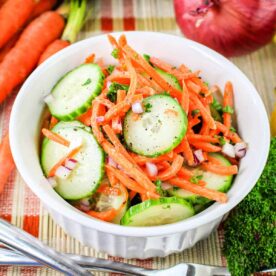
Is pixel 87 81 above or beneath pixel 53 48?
above

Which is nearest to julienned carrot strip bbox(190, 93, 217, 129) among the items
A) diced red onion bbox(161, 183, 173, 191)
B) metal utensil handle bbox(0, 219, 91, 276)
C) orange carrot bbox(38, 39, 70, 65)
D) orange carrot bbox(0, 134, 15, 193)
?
diced red onion bbox(161, 183, 173, 191)

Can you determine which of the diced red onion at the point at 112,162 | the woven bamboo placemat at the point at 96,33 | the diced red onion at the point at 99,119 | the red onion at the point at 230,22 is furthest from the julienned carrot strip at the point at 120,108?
the red onion at the point at 230,22

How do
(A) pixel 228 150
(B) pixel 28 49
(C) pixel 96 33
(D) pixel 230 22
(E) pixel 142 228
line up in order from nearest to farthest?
(E) pixel 142 228
(A) pixel 228 150
(D) pixel 230 22
(B) pixel 28 49
(C) pixel 96 33

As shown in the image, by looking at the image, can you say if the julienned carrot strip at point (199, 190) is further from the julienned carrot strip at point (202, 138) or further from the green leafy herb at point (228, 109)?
the green leafy herb at point (228, 109)

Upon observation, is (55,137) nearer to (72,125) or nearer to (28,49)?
(72,125)

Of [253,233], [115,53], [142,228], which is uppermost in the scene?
[115,53]

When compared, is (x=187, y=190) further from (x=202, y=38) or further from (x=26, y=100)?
(x=202, y=38)

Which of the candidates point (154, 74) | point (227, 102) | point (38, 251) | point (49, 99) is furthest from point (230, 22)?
point (38, 251)
